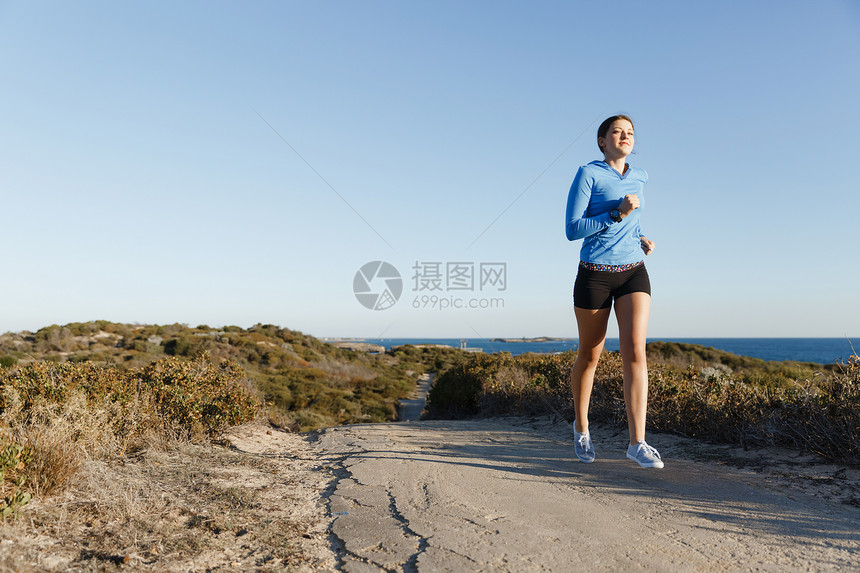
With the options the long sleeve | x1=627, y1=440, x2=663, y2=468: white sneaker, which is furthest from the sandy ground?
the long sleeve

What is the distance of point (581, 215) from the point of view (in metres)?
3.68

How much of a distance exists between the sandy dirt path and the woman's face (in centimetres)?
225

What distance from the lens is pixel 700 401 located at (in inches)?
193

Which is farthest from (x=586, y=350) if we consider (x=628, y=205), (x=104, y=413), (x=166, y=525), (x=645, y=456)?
(x=104, y=413)

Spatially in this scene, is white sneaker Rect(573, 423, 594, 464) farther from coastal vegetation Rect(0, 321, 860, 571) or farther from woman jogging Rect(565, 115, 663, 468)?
coastal vegetation Rect(0, 321, 860, 571)

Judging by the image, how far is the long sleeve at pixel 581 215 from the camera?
360 centimetres

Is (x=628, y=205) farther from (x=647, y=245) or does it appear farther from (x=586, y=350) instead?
(x=586, y=350)

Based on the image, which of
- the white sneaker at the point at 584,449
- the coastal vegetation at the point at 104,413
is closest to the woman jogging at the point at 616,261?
the white sneaker at the point at 584,449

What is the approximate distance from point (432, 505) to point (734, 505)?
1.64 metres

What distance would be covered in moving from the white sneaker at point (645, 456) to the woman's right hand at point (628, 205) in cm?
155

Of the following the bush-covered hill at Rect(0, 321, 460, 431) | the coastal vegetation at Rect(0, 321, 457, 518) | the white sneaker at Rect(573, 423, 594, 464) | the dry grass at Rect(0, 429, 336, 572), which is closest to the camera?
the dry grass at Rect(0, 429, 336, 572)

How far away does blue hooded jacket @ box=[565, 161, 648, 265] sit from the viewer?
3635mm

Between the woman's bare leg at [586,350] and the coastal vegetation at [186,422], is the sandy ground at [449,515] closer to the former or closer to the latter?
the coastal vegetation at [186,422]

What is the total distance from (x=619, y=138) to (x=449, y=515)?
275cm
